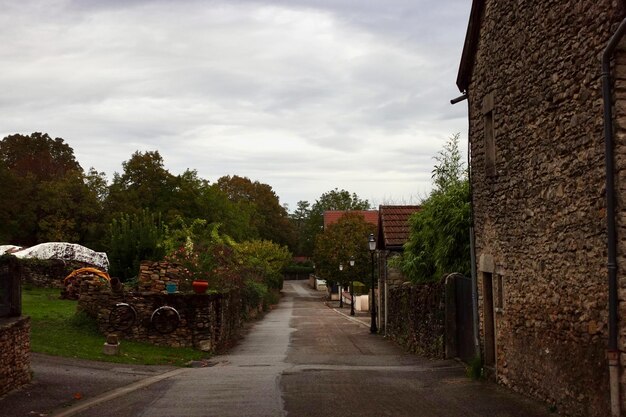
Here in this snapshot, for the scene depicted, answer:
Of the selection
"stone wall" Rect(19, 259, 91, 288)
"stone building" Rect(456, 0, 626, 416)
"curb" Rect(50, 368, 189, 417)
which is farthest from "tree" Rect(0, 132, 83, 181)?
"stone building" Rect(456, 0, 626, 416)

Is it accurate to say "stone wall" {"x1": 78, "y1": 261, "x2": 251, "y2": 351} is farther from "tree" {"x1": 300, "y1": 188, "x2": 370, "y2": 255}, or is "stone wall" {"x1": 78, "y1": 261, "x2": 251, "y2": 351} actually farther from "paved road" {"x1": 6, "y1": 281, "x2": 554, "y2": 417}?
"tree" {"x1": 300, "y1": 188, "x2": 370, "y2": 255}

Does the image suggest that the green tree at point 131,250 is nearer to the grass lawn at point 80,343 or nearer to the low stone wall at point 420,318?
the grass lawn at point 80,343

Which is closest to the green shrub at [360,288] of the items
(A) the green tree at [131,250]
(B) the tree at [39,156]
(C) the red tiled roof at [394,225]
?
(B) the tree at [39,156]

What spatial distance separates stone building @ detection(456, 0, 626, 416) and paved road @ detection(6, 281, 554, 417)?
904 millimetres

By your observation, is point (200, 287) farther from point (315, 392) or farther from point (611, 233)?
point (611, 233)

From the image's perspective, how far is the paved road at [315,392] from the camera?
36.8 feet

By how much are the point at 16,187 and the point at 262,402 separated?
1762 inches

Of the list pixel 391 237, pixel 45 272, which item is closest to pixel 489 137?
pixel 391 237

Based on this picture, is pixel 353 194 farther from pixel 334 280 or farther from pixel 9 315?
pixel 9 315

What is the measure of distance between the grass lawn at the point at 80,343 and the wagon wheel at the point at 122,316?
554 mm

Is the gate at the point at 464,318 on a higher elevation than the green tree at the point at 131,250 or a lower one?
lower

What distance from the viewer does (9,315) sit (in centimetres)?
1374

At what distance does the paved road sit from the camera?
442 inches

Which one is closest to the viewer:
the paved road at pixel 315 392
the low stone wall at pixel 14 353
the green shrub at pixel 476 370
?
the paved road at pixel 315 392
